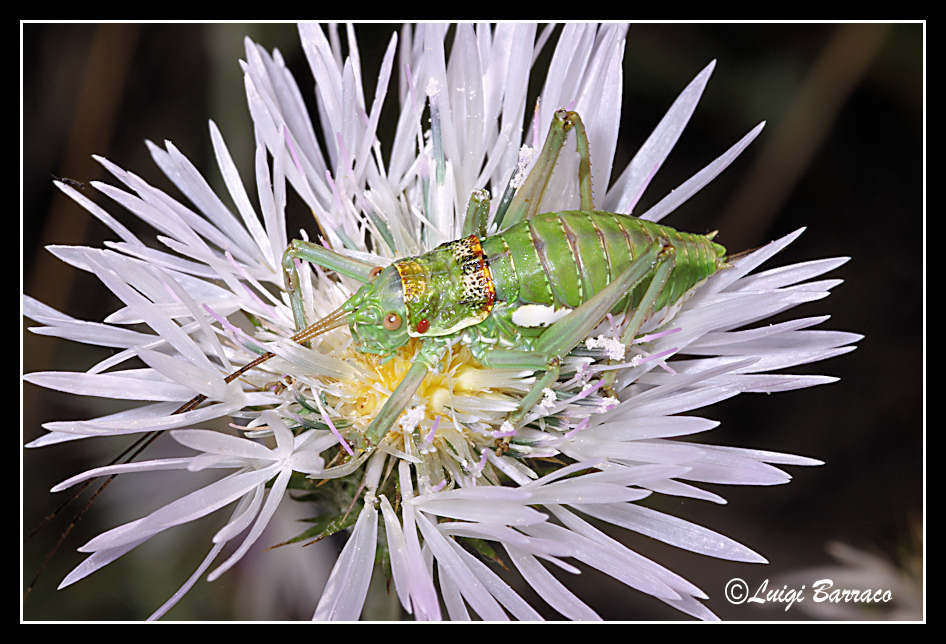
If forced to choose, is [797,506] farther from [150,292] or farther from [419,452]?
[150,292]

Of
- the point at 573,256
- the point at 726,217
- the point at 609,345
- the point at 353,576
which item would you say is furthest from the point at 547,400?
the point at 726,217

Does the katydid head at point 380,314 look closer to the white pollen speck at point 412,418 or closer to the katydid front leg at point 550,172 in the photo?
the white pollen speck at point 412,418

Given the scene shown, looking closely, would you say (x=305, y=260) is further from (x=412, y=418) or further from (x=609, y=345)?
(x=609, y=345)

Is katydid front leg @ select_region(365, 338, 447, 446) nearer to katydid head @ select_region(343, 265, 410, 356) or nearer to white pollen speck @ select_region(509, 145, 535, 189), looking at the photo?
katydid head @ select_region(343, 265, 410, 356)

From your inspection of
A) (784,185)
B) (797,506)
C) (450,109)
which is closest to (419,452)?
(450,109)

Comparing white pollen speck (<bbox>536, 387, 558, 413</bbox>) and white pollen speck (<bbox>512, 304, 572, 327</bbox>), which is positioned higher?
white pollen speck (<bbox>512, 304, 572, 327</bbox>)

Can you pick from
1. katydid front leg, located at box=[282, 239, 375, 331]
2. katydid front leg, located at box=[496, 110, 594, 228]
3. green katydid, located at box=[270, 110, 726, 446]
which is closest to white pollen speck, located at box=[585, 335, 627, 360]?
green katydid, located at box=[270, 110, 726, 446]

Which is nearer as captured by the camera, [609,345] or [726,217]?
[609,345]
